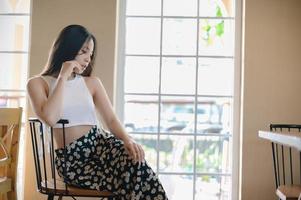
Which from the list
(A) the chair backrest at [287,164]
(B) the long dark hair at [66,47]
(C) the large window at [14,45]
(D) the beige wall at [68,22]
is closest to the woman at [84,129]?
(B) the long dark hair at [66,47]

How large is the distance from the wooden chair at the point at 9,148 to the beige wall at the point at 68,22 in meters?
0.87

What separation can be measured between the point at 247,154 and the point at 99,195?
4.31 feet

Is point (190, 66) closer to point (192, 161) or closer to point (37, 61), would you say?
point (192, 161)

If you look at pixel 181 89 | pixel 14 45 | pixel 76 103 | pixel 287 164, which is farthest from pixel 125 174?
pixel 14 45

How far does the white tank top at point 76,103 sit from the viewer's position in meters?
2.06

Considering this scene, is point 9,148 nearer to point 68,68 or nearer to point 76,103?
point 76,103

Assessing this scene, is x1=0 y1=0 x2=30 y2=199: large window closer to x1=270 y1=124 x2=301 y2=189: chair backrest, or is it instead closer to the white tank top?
the white tank top

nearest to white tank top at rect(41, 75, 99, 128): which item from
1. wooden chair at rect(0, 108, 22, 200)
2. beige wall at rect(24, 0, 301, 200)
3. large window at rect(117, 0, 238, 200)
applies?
wooden chair at rect(0, 108, 22, 200)

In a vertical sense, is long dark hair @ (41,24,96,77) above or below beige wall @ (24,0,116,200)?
below

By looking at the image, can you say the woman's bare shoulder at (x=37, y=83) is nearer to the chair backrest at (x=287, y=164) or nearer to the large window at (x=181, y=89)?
the large window at (x=181, y=89)

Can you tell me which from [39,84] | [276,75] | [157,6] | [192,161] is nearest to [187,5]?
[157,6]

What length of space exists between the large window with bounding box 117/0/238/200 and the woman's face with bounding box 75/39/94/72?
91 centimetres

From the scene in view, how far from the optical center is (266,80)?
286 centimetres

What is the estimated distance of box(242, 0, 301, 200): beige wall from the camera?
2828 millimetres
